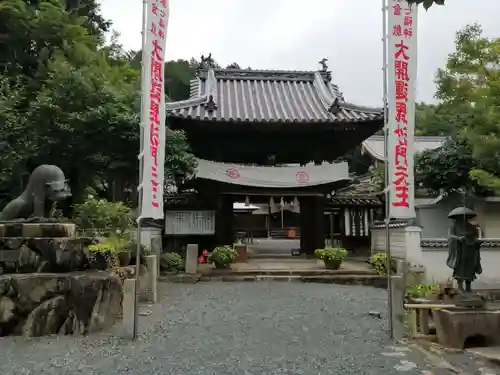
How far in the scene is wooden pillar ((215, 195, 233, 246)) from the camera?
15508mm

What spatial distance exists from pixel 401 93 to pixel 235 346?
4.30 meters

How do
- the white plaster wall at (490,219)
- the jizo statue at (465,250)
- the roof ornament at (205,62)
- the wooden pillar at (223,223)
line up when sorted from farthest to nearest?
the roof ornament at (205,62) → the white plaster wall at (490,219) → the wooden pillar at (223,223) → the jizo statue at (465,250)

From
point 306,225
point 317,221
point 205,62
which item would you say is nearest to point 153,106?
point 317,221

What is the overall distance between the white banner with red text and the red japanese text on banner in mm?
3441

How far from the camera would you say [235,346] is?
584 cm

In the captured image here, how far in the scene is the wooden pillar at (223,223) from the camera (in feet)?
50.9

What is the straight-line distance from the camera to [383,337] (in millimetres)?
6316

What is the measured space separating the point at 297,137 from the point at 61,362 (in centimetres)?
1215

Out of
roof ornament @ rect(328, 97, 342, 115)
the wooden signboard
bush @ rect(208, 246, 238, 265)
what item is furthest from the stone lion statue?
roof ornament @ rect(328, 97, 342, 115)

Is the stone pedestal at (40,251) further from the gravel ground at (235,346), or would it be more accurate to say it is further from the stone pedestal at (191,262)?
the stone pedestal at (191,262)

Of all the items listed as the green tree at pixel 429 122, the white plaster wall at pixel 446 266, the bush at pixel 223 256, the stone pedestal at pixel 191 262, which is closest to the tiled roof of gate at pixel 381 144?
the green tree at pixel 429 122

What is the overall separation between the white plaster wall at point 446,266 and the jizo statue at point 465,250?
6.42 meters

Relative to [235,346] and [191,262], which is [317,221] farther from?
[235,346]

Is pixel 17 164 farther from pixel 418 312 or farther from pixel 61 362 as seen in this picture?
pixel 418 312
